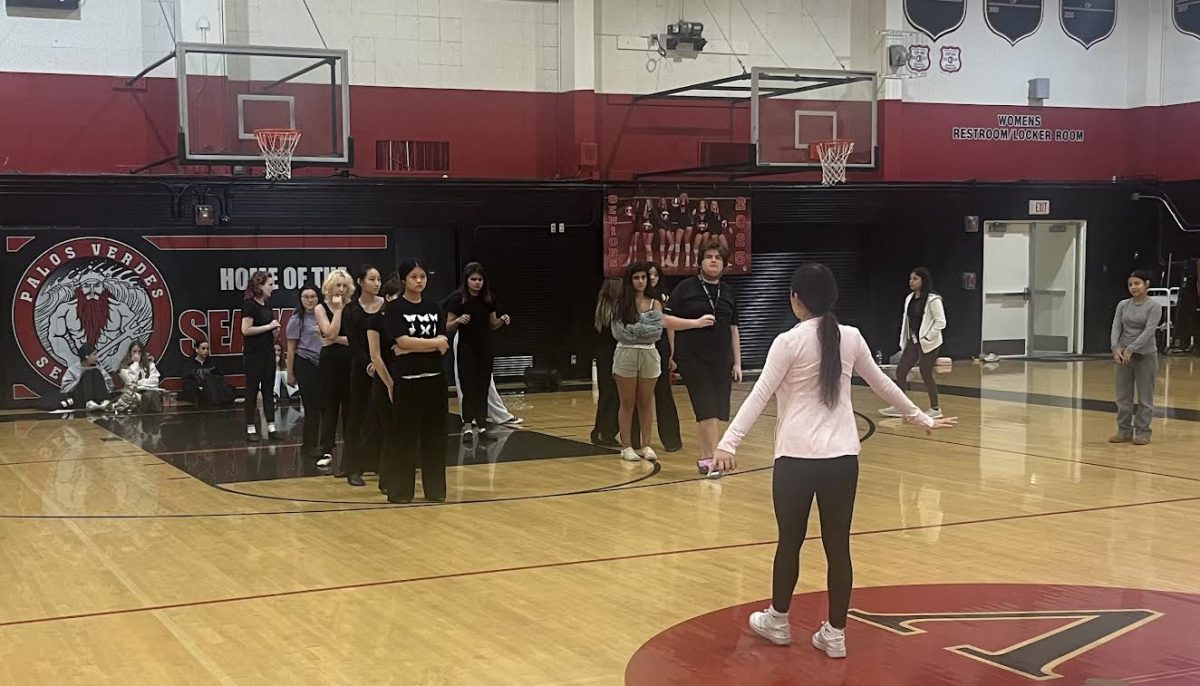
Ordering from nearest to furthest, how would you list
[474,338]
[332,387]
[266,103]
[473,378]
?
[332,387] → [474,338] → [473,378] → [266,103]

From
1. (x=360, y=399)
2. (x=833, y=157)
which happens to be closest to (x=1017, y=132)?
(x=833, y=157)

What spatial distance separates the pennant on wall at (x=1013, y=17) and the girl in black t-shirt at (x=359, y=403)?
15.9 m

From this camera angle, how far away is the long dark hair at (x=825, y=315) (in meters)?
5.80

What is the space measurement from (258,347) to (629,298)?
169 inches

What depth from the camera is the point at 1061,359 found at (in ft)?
74.4

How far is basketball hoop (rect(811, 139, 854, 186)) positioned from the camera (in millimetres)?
19375

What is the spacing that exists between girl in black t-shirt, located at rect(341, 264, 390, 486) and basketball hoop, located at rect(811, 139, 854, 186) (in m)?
10.4

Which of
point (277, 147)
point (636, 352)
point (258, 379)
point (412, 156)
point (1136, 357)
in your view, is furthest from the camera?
point (412, 156)

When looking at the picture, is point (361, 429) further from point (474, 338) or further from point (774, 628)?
point (774, 628)

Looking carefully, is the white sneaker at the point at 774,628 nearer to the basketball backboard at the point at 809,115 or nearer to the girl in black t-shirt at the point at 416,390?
the girl in black t-shirt at the point at 416,390

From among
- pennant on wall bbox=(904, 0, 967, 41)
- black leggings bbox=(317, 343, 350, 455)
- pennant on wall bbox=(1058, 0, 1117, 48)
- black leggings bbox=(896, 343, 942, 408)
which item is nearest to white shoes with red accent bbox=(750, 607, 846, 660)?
black leggings bbox=(317, 343, 350, 455)

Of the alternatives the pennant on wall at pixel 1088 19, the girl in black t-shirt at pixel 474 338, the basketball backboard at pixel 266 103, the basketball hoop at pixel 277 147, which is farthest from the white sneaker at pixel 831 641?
the pennant on wall at pixel 1088 19

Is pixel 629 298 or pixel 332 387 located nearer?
pixel 332 387

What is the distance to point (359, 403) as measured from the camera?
1063cm
